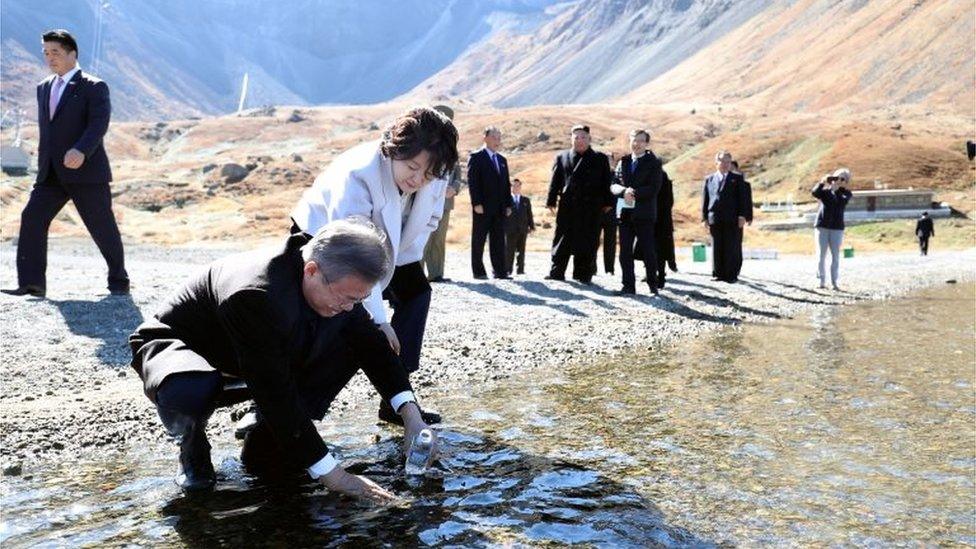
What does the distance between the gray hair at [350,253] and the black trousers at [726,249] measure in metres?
11.1

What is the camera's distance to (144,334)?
393 centimetres

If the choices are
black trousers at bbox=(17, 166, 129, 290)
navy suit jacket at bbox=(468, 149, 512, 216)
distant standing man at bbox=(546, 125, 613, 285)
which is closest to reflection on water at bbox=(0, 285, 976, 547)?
black trousers at bbox=(17, 166, 129, 290)

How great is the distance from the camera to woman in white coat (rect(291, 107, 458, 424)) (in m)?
4.11

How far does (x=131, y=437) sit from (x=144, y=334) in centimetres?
111

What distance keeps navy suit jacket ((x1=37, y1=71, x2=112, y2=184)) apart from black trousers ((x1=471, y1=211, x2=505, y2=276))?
505 cm

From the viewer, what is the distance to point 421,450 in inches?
155

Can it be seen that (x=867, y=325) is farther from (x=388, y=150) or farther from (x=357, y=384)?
(x=388, y=150)

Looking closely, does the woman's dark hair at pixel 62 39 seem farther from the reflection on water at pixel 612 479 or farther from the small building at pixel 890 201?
the small building at pixel 890 201

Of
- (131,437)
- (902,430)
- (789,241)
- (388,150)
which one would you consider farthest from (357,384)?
(789,241)

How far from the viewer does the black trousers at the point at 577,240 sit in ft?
38.8

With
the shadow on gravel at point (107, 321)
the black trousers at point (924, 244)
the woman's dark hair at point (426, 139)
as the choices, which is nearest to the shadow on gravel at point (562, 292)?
the shadow on gravel at point (107, 321)

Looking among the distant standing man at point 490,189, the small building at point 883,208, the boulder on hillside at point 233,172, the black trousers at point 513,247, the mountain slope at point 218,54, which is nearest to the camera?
→ the distant standing man at point 490,189

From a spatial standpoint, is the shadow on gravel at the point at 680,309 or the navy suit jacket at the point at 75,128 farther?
the shadow on gravel at the point at 680,309

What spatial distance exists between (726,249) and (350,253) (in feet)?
37.7
